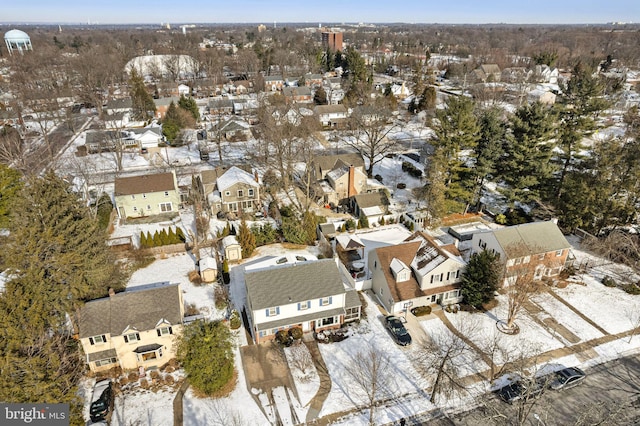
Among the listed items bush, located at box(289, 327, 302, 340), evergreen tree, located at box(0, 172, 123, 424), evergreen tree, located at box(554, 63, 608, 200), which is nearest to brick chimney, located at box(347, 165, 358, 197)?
evergreen tree, located at box(554, 63, 608, 200)

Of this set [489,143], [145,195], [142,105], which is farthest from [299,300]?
[142,105]

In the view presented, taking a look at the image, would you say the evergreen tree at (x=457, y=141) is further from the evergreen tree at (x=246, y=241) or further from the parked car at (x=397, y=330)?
the evergreen tree at (x=246, y=241)

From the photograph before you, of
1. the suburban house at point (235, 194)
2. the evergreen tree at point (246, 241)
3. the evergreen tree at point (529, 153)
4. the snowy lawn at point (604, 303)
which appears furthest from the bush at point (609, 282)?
the suburban house at point (235, 194)

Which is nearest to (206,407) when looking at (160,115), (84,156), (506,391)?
(506,391)

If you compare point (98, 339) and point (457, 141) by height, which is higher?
point (457, 141)

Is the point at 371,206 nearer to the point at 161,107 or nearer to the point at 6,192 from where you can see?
the point at 6,192

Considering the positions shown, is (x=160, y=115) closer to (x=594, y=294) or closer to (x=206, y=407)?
(x=206, y=407)
